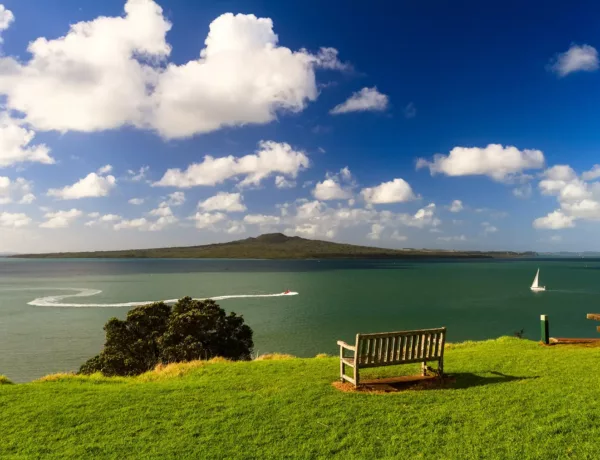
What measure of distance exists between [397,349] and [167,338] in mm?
21508

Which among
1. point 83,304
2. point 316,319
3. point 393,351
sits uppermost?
point 393,351

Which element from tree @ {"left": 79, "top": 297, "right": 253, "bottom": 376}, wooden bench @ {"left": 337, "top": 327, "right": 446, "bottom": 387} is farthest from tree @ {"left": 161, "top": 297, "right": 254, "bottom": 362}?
wooden bench @ {"left": 337, "top": 327, "right": 446, "bottom": 387}

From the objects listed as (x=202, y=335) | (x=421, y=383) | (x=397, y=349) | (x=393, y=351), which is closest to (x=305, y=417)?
(x=393, y=351)

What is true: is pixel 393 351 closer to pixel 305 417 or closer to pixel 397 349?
Result: pixel 397 349

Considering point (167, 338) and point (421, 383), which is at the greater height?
point (421, 383)

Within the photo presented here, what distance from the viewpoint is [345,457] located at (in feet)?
21.6

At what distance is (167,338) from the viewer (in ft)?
92.6

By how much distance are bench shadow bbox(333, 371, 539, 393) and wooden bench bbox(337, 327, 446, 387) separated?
243mm

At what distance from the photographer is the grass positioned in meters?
6.88

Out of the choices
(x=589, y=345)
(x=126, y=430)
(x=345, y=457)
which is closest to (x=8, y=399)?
(x=126, y=430)

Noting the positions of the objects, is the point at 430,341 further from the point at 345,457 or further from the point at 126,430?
the point at 126,430

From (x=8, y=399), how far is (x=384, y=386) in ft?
30.3

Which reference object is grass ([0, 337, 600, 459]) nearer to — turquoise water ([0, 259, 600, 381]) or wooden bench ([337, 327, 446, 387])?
wooden bench ([337, 327, 446, 387])

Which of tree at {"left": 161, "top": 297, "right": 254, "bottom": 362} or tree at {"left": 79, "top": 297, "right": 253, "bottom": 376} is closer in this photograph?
tree at {"left": 161, "top": 297, "right": 254, "bottom": 362}
